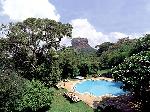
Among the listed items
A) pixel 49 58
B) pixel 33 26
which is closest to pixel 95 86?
pixel 49 58

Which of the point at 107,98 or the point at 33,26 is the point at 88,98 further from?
the point at 33,26

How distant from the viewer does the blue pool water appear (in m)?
51.2

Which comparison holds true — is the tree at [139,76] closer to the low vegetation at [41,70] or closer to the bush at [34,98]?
the low vegetation at [41,70]

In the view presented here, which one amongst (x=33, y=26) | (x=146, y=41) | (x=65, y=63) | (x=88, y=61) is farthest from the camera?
(x=88, y=61)

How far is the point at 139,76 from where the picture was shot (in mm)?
31703

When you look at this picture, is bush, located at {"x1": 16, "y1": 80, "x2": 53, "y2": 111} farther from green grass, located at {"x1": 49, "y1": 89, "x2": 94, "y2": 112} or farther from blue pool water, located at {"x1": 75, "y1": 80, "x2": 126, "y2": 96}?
blue pool water, located at {"x1": 75, "y1": 80, "x2": 126, "y2": 96}

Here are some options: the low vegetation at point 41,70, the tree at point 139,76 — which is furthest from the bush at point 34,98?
the tree at point 139,76

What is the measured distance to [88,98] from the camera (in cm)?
4147

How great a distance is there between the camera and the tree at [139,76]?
1234 inches

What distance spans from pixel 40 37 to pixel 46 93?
9074mm

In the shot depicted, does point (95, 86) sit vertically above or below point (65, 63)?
below

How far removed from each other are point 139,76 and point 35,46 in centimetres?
1574

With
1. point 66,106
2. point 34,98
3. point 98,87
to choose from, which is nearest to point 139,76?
point 66,106

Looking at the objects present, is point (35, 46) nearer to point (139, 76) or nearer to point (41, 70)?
point (41, 70)
